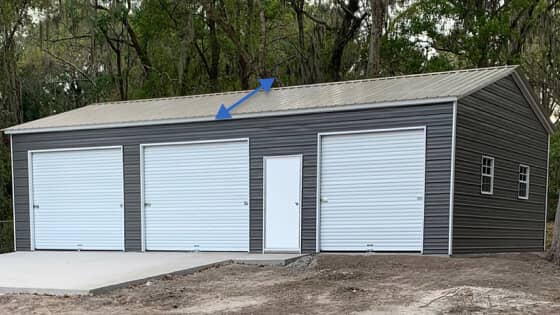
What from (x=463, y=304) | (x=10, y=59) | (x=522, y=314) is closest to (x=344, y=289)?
(x=463, y=304)

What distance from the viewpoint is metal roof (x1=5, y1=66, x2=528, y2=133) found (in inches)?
371

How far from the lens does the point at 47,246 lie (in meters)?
12.5

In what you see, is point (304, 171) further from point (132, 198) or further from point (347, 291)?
point (132, 198)

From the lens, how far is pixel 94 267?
9.13 meters

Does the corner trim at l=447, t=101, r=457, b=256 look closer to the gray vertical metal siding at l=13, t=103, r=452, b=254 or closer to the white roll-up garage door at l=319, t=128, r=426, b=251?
the gray vertical metal siding at l=13, t=103, r=452, b=254

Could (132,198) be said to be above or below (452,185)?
below

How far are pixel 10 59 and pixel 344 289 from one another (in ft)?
50.9

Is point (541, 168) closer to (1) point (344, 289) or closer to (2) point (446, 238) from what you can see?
(2) point (446, 238)

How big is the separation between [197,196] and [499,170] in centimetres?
589

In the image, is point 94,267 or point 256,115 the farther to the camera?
point 256,115

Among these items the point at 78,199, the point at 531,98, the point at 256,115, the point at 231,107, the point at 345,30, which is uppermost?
the point at 345,30

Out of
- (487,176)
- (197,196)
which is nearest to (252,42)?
(197,196)

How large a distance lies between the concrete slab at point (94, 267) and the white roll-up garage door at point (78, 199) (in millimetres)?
564

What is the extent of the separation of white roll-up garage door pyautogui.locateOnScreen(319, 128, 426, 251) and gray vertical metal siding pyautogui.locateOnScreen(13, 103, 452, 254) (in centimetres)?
17
